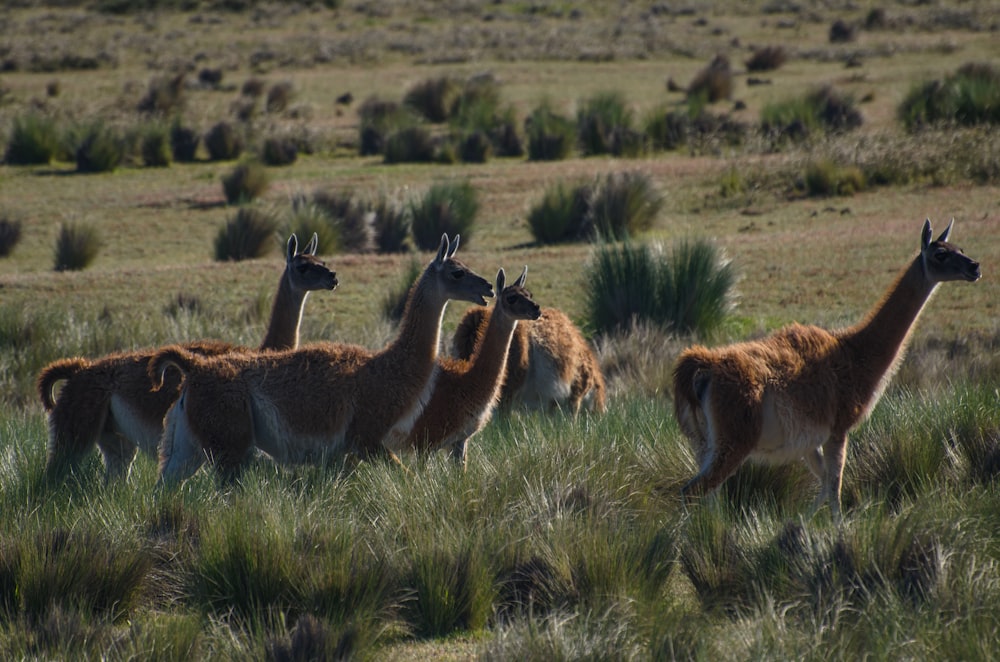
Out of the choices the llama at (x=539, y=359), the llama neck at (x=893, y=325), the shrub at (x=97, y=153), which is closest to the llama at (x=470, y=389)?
the llama at (x=539, y=359)

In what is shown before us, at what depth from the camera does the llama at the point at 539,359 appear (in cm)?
945

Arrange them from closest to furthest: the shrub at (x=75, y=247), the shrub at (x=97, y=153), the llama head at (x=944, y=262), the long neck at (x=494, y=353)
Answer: the llama head at (x=944, y=262) → the long neck at (x=494, y=353) → the shrub at (x=75, y=247) → the shrub at (x=97, y=153)

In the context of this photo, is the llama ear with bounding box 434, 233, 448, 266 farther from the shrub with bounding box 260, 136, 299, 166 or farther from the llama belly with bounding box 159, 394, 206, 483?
the shrub with bounding box 260, 136, 299, 166

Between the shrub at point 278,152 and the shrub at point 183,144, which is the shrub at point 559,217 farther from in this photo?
the shrub at point 183,144

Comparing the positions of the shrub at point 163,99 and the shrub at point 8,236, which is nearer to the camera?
the shrub at point 8,236

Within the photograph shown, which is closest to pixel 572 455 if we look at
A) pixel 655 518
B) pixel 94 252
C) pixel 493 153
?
pixel 655 518

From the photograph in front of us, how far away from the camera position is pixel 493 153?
1018 inches

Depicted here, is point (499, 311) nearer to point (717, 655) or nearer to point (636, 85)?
point (717, 655)

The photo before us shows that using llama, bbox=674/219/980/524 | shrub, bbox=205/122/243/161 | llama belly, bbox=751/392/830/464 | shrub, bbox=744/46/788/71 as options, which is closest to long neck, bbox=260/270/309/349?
llama, bbox=674/219/980/524

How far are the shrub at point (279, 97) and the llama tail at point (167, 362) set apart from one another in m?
25.5

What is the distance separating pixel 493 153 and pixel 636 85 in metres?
10.9

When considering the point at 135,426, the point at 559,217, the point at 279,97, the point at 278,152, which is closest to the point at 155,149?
the point at 278,152

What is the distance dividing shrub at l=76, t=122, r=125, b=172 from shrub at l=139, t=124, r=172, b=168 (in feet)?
2.31

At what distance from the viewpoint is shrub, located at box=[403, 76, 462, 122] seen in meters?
31.4
